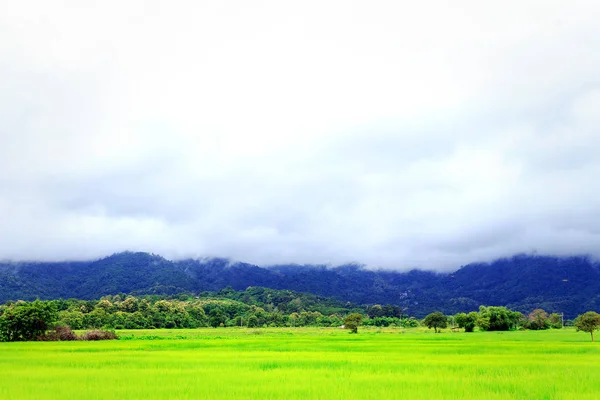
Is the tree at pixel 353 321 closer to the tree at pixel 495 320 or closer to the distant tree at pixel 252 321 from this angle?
the tree at pixel 495 320

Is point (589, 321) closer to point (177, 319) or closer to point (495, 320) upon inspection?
point (495, 320)

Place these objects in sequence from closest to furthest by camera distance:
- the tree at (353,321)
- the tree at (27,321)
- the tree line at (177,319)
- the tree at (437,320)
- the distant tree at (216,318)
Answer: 1. the tree at (27,321)
2. the tree line at (177,319)
3. the tree at (353,321)
4. the tree at (437,320)
5. the distant tree at (216,318)

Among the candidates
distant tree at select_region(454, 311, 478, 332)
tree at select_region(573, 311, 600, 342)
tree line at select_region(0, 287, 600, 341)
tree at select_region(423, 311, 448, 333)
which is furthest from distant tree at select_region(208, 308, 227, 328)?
tree at select_region(573, 311, 600, 342)

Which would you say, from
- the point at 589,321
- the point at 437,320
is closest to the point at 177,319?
the point at 437,320

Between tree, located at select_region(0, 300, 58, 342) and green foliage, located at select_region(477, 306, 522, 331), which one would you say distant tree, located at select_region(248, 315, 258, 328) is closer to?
green foliage, located at select_region(477, 306, 522, 331)

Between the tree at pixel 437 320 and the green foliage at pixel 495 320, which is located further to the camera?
the tree at pixel 437 320

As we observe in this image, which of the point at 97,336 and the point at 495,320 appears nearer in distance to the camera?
the point at 97,336

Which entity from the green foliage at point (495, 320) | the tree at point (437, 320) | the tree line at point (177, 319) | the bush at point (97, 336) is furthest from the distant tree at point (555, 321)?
the bush at point (97, 336)

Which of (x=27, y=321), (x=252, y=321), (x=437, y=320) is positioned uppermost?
(x=27, y=321)

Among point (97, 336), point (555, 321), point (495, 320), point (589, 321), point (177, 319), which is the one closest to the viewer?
point (589, 321)

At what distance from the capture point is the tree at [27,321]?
42.5 metres

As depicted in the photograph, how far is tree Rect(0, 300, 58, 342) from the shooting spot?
42.5 meters

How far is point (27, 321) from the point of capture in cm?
4266

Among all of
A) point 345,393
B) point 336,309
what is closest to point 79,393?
point 345,393
